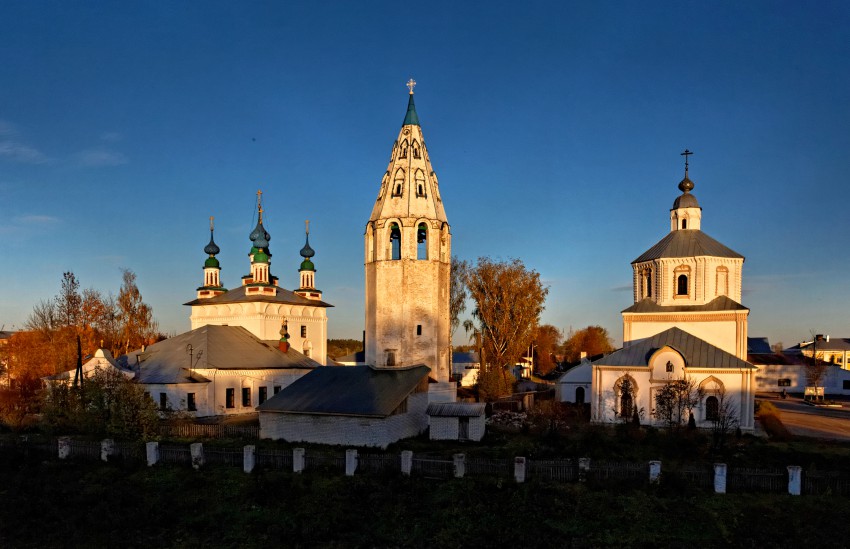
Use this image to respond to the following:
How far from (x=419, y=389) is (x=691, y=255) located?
54.9 ft

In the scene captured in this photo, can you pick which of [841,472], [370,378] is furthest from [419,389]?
[841,472]

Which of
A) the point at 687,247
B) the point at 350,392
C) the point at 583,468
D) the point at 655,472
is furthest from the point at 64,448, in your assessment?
the point at 687,247

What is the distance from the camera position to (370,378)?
24.6 m

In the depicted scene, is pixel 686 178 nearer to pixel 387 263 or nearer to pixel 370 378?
pixel 387 263

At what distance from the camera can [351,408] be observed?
21797 mm

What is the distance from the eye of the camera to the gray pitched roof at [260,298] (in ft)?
123

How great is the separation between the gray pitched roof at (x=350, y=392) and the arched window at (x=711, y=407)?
12.0 m

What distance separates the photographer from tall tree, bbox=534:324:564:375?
70625 millimetres

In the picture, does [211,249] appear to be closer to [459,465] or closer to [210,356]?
[210,356]

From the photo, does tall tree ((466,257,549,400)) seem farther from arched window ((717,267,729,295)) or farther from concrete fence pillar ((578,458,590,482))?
concrete fence pillar ((578,458,590,482))

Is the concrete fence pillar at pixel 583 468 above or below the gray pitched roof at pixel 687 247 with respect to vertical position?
below

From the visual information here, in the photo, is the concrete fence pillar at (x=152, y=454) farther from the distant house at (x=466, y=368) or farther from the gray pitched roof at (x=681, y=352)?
the distant house at (x=466, y=368)

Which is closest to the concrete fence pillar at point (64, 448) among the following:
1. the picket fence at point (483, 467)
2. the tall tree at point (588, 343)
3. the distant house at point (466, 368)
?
the picket fence at point (483, 467)

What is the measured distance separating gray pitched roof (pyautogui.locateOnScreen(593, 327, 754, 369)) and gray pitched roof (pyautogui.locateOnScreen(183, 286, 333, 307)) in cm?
2002
